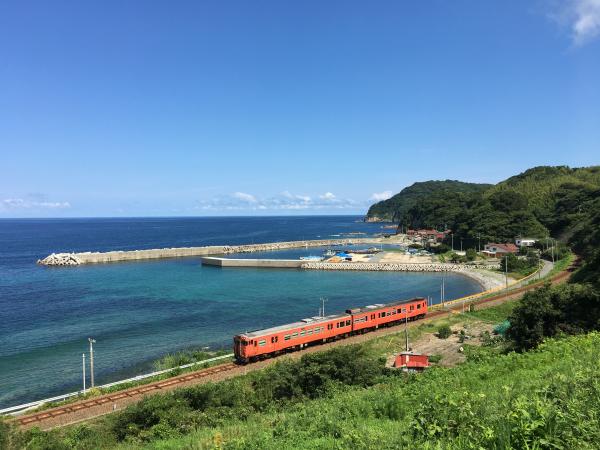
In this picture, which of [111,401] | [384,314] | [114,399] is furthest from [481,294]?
[111,401]

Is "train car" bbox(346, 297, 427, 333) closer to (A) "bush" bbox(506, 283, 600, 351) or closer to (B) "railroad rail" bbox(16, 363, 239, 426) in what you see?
(A) "bush" bbox(506, 283, 600, 351)

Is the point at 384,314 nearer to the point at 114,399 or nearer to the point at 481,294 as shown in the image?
the point at 481,294

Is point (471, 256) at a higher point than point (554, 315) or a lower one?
lower

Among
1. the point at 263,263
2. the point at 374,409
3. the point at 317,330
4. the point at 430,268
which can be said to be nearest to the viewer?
the point at 374,409

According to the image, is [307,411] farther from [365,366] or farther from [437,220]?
[437,220]

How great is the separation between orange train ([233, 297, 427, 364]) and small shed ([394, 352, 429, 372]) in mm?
5702

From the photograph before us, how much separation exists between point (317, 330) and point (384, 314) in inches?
243

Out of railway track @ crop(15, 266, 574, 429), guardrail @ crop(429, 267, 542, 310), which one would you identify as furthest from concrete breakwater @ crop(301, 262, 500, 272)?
railway track @ crop(15, 266, 574, 429)

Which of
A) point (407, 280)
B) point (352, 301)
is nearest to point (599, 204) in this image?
point (407, 280)

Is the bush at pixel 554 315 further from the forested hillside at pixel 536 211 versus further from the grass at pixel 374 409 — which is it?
the forested hillside at pixel 536 211

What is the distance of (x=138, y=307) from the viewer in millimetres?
37875

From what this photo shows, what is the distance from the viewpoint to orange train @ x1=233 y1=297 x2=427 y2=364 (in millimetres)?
20984

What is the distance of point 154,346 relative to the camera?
26.8 metres

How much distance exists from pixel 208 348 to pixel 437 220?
307 feet
